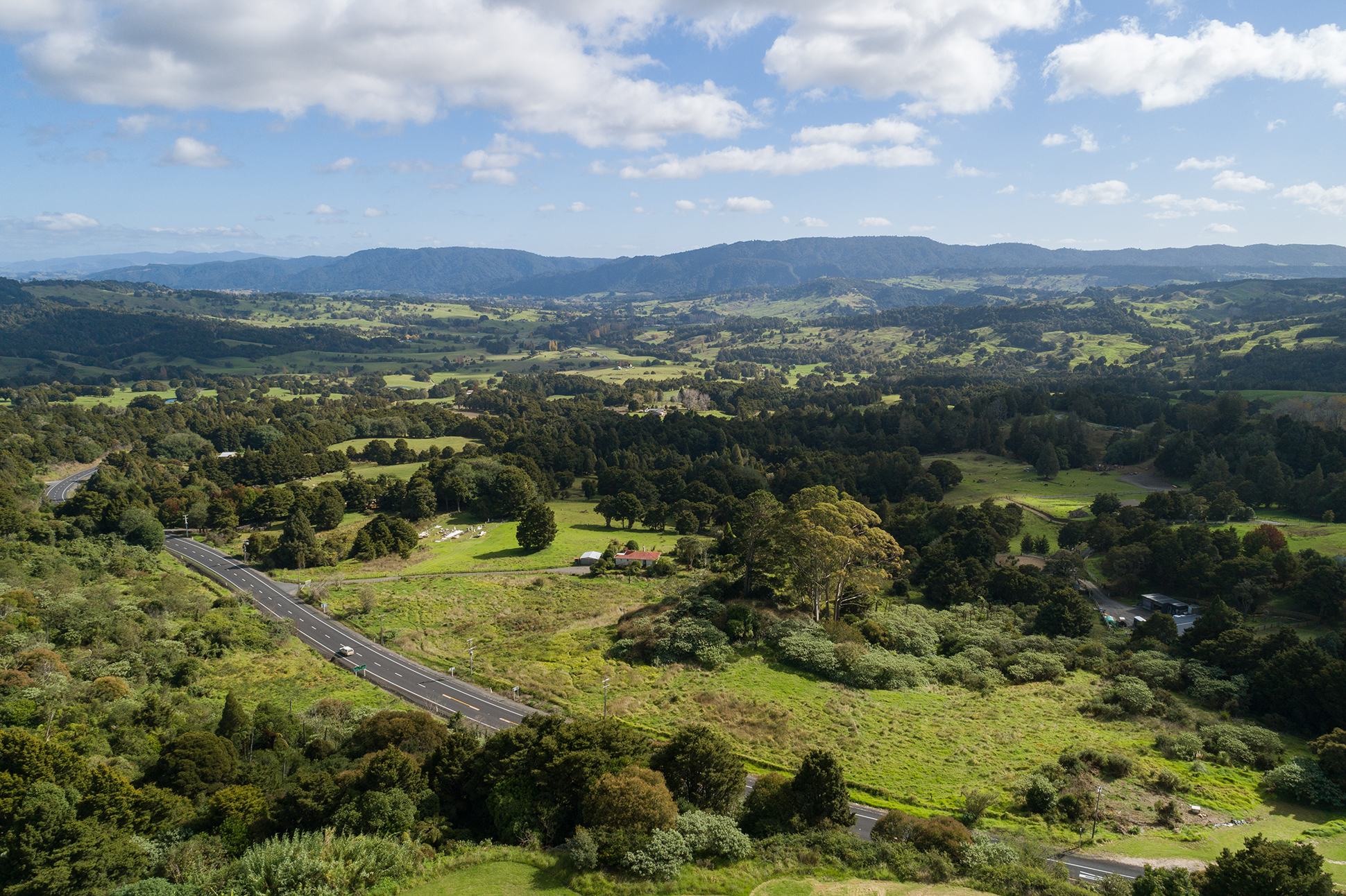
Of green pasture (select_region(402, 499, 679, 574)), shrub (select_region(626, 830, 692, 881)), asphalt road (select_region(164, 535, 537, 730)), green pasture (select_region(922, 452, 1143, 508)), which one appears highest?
shrub (select_region(626, 830, 692, 881))

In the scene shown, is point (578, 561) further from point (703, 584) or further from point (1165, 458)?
point (1165, 458)

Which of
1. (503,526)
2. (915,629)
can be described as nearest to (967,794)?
(915,629)

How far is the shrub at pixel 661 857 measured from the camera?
23.8m

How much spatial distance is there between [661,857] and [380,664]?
31.2 metres

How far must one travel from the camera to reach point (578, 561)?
72875mm

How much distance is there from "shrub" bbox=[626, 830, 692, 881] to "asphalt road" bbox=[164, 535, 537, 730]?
623 inches

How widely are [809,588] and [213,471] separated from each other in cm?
9538

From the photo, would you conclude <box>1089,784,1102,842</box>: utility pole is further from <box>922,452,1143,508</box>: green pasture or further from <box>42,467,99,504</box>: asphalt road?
<box>42,467,99,504</box>: asphalt road

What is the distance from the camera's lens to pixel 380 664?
48.5 meters

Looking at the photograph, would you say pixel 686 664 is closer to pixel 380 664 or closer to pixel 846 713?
pixel 846 713

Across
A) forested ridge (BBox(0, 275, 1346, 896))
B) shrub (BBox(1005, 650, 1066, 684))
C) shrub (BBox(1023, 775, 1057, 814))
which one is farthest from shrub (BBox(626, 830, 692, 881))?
shrub (BBox(1005, 650, 1066, 684))

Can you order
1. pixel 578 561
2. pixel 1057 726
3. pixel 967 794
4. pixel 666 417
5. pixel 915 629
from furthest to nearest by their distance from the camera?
pixel 666 417 < pixel 578 561 < pixel 915 629 < pixel 1057 726 < pixel 967 794

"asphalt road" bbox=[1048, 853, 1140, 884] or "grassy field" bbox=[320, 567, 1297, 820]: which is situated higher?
"asphalt road" bbox=[1048, 853, 1140, 884]

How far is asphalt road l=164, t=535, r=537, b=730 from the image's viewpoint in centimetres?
4081
